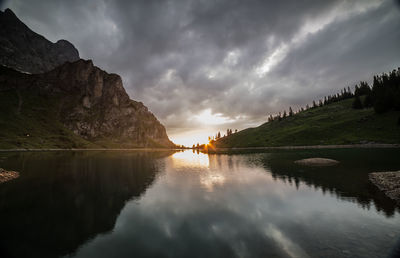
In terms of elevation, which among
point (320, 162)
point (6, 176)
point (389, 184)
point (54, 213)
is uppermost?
point (6, 176)

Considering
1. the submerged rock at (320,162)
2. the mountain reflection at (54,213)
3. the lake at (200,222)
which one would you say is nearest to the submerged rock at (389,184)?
the lake at (200,222)

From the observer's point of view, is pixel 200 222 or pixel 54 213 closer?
pixel 200 222

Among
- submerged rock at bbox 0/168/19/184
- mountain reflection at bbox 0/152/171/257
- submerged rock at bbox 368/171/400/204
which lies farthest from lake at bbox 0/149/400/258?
submerged rock at bbox 0/168/19/184

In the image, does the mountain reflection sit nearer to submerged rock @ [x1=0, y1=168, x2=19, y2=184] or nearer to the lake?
the lake

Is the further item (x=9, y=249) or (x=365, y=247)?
(x=9, y=249)

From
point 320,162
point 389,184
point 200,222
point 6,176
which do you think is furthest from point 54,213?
point 320,162

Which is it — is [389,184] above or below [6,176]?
below

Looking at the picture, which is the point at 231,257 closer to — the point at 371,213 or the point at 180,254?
the point at 180,254

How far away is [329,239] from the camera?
17.6 metres

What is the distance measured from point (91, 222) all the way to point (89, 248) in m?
7.21

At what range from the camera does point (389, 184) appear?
33.8 m

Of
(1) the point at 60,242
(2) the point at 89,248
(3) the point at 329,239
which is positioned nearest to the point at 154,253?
(2) the point at 89,248

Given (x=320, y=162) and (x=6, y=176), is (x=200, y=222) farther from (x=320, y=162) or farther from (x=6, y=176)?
(x=320, y=162)

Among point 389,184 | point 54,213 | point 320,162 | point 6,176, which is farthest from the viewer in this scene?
point 320,162
